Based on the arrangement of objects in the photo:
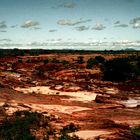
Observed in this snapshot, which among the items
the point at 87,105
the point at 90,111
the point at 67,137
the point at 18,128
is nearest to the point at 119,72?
the point at 87,105

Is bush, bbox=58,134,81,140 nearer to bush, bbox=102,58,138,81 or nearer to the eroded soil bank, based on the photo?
the eroded soil bank

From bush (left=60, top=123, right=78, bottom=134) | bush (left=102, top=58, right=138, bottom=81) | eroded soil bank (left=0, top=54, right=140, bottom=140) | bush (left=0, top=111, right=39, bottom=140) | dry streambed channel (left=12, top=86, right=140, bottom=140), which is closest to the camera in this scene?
bush (left=0, top=111, right=39, bottom=140)

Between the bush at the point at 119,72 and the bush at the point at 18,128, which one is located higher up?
the bush at the point at 119,72

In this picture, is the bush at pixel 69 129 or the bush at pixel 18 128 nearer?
the bush at pixel 18 128

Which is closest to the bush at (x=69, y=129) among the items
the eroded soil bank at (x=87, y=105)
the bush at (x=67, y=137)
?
the eroded soil bank at (x=87, y=105)

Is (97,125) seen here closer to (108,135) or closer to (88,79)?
(108,135)

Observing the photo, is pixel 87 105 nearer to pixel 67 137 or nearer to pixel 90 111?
pixel 90 111

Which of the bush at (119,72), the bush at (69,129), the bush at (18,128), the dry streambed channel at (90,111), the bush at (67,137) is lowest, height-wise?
the dry streambed channel at (90,111)

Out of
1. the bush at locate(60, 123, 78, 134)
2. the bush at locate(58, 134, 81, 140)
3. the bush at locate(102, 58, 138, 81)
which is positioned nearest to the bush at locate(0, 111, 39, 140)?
the bush at locate(58, 134, 81, 140)

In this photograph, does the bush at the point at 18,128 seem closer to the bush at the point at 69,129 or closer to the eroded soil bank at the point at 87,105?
the eroded soil bank at the point at 87,105

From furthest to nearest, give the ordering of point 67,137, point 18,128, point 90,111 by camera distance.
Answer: point 90,111
point 18,128
point 67,137

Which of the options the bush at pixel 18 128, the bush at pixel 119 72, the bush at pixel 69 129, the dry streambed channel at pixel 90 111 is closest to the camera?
the bush at pixel 18 128
